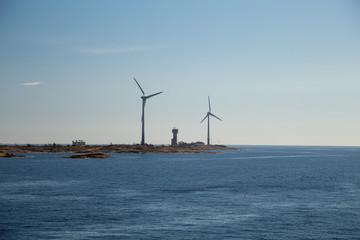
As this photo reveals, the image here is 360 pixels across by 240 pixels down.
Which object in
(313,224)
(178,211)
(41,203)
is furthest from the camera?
(41,203)

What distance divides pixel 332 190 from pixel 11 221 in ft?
222

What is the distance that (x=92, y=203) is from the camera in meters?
71.0

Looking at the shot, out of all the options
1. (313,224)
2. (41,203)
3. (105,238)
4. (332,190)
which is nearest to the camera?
(105,238)

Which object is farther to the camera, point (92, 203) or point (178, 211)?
point (92, 203)

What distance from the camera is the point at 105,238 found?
155ft

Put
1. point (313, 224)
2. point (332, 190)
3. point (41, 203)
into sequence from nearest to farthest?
point (313, 224) < point (41, 203) < point (332, 190)

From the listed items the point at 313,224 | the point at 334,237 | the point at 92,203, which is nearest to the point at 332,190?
the point at 313,224

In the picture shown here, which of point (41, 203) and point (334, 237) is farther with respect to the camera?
point (41, 203)

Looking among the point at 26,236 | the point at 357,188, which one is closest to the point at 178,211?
the point at 26,236

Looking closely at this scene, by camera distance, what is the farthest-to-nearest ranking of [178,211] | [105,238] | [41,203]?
[41,203] → [178,211] → [105,238]

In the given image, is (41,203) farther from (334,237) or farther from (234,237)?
(334,237)

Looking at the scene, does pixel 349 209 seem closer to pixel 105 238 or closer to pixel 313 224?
pixel 313 224

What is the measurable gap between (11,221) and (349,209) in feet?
166

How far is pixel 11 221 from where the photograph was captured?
55312 mm
